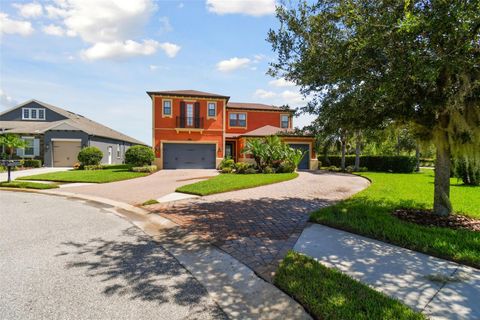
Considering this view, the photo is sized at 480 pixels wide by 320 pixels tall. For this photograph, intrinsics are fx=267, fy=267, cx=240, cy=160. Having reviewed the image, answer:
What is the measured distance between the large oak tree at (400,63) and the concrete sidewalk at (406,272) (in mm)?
2724

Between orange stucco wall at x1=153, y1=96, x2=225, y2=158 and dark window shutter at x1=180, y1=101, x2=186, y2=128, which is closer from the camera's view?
orange stucco wall at x1=153, y1=96, x2=225, y2=158

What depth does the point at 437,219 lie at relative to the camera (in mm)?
6184

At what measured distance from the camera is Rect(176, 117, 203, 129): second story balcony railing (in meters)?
23.2

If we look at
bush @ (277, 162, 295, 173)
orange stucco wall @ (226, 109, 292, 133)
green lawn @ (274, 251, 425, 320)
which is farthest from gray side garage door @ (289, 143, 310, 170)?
green lawn @ (274, 251, 425, 320)

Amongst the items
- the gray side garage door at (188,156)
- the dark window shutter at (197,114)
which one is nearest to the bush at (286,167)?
the gray side garage door at (188,156)

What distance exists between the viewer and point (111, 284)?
3502 mm

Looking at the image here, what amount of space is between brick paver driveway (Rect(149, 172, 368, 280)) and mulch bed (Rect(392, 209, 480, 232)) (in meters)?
2.31

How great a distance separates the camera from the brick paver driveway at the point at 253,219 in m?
4.64

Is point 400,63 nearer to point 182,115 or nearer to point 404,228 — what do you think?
point 404,228

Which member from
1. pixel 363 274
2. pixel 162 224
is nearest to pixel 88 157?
pixel 162 224

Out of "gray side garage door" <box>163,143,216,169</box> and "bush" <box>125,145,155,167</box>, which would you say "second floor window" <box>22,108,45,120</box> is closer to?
"bush" <box>125,145,155,167</box>

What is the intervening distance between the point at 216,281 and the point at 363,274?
202 centimetres

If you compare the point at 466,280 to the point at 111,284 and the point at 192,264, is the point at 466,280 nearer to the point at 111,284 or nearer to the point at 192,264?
the point at 192,264

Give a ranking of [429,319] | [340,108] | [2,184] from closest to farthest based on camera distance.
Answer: [429,319] < [340,108] < [2,184]
